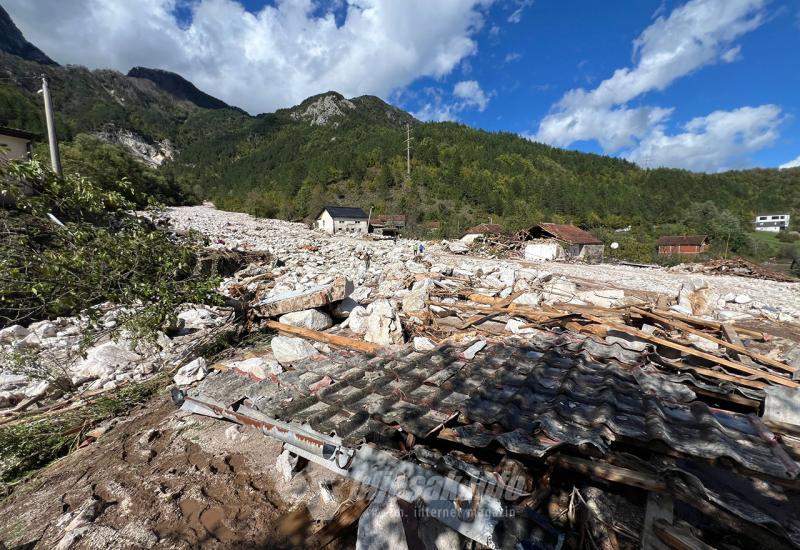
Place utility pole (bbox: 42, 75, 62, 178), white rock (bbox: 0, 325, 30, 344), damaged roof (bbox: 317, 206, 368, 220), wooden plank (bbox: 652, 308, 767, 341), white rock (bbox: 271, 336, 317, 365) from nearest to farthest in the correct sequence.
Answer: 1. white rock (bbox: 271, 336, 317, 365)
2. wooden plank (bbox: 652, 308, 767, 341)
3. white rock (bbox: 0, 325, 30, 344)
4. utility pole (bbox: 42, 75, 62, 178)
5. damaged roof (bbox: 317, 206, 368, 220)

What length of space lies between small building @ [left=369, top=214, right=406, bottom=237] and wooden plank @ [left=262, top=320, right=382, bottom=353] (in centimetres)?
3399

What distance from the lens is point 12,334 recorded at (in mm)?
5324

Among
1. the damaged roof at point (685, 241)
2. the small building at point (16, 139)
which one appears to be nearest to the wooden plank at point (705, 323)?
the small building at point (16, 139)

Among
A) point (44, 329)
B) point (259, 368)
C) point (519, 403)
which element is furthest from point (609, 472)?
point (44, 329)

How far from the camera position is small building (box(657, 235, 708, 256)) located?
3800cm

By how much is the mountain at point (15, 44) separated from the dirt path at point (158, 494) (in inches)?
6888

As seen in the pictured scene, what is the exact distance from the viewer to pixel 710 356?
10.8 ft

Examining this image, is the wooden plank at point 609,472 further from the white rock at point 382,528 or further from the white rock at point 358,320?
the white rock at point 358,320

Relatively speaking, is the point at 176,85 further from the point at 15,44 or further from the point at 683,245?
the point at 683,245

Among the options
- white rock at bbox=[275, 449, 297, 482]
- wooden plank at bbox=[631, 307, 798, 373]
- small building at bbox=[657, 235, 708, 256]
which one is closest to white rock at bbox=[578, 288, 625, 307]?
wooden plank at bbox=[631, 307, 798, 373]

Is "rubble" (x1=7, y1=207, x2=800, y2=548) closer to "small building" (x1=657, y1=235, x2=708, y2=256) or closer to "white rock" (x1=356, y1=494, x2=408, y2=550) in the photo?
"white rock" (x1=356, y1=494, x2=408, y2=550)

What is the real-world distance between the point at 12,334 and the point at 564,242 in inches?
1142

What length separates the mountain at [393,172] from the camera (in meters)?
57.0

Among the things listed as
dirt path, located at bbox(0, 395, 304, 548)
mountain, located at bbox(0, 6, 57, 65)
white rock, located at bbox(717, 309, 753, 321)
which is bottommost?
dirt path, located at bbox(0, 395, 304, 548)
